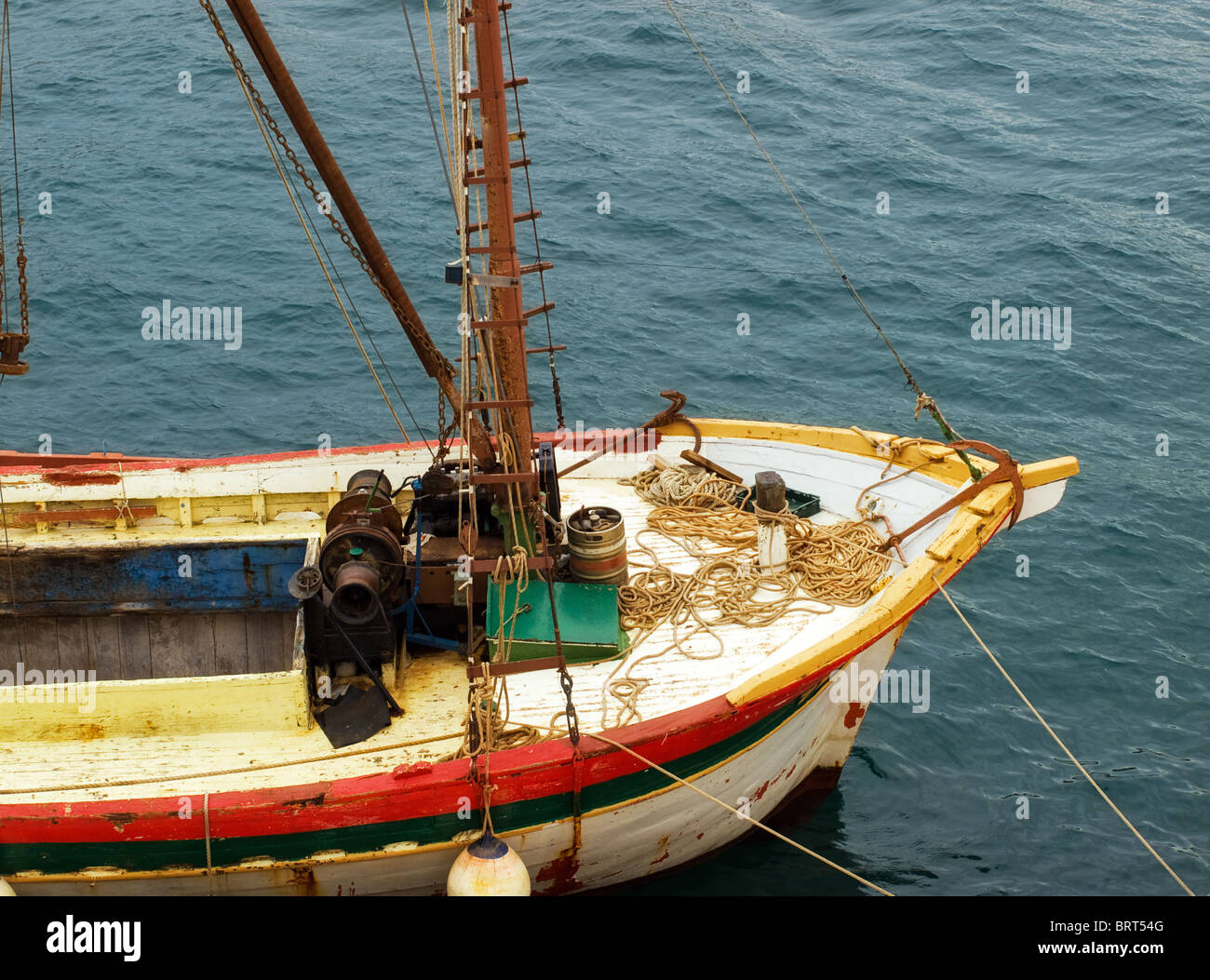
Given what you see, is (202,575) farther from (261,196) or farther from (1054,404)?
(261,196)

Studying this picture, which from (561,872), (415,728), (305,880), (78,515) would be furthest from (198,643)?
(561,872)

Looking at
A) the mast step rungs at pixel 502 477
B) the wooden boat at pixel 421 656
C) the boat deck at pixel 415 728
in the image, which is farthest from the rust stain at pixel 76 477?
the mast step rungs at pixel 502 477

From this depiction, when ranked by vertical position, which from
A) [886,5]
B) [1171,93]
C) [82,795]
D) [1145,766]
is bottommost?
[1145,766]

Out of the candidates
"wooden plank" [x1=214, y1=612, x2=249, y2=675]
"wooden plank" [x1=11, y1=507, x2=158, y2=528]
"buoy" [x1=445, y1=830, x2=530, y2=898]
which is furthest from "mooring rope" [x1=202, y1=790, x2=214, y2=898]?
"wooden plank" [x1=11, y1=507, x2=158, y2=528]

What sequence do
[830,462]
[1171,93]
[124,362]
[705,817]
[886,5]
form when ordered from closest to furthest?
[705,817] → [830,462] → [124,362] → [1171,93] → [886,5]

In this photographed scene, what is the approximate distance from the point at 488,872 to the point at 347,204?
18.1 feet

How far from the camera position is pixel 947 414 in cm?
2052

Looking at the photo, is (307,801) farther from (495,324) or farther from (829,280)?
(829,280)

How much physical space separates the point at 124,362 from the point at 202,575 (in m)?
11.9

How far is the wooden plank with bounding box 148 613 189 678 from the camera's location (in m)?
12.3

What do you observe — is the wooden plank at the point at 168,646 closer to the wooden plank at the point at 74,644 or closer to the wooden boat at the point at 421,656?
the wooden boat at the point at 421,656

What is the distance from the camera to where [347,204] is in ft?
33.4

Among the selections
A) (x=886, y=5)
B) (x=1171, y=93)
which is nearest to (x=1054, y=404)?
(x=1171, y=93)

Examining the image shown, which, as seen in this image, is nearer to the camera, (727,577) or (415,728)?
(415,728)
